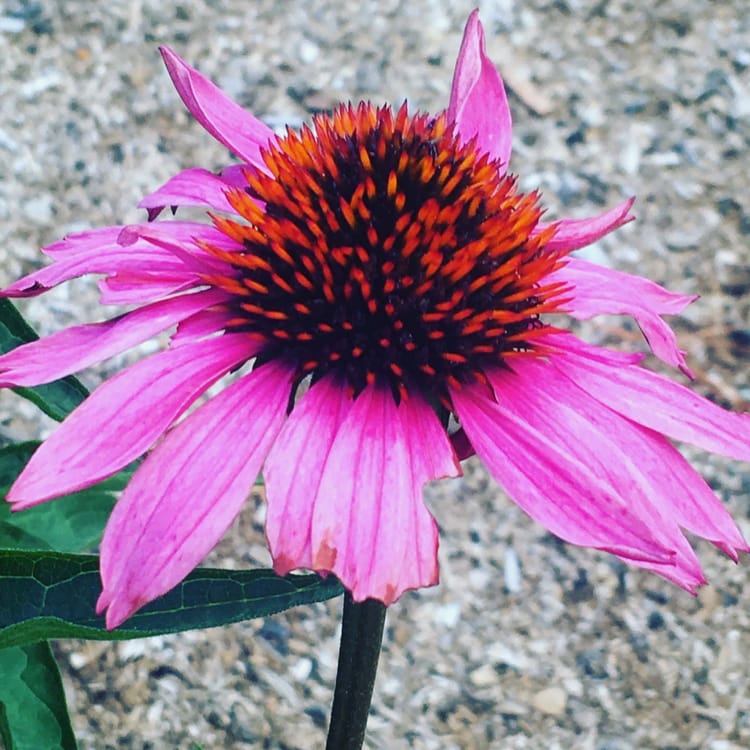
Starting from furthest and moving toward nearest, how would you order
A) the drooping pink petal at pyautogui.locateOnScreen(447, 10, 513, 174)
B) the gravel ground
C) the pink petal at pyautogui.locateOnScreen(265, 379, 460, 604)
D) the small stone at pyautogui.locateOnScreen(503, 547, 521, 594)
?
the small stone at pyautogui.locateOnScreen(503, 547, 521, 594), the gravel ground, the drooping pink petal at pyautogui.locateOnScreen(447, 10, 513, 174), the pink petal at pyautogui.locateOnScreen(265, 379, 460, 604)

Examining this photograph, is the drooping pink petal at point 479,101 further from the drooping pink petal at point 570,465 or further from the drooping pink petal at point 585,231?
the drooping pink petal at point 570,465

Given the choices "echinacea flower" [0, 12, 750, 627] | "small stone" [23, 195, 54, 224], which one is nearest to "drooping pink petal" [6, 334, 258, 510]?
"echinacea flower" [0, 12, 750, 627]

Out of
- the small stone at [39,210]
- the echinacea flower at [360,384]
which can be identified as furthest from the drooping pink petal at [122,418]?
the small stone at [39,210]

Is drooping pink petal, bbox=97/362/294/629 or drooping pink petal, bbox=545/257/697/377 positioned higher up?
drooping pink petal, bbox=545/257/697/377

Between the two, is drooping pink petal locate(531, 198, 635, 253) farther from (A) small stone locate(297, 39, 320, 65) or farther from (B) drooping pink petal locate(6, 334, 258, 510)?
(A) small stone locate(297, 39, 320, 65)

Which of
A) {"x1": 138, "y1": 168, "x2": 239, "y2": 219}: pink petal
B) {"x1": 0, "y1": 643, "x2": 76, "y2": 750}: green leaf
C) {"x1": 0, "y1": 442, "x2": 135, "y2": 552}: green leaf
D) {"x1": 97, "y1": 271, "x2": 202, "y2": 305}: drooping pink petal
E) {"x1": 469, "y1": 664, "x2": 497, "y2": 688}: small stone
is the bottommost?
{"x1": 0, "y1": 643, "x2": 76, "y2": 750}: green leaf

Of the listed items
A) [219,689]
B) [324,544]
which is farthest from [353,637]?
[219,689]

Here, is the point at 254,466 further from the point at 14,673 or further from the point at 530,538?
the point at 530,538
